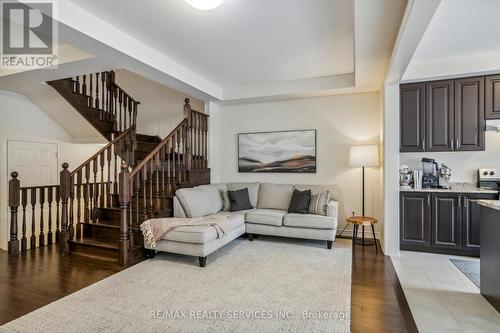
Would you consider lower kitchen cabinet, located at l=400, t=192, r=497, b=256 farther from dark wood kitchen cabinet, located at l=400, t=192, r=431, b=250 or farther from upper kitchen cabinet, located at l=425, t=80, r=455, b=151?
upper kitchen cabinet, located at l=425, t=80, r=455, b=151

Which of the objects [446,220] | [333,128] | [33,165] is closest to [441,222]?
[446,220]

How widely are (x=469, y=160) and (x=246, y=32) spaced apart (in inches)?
147

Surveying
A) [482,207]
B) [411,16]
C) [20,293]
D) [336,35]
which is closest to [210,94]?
[336,35]

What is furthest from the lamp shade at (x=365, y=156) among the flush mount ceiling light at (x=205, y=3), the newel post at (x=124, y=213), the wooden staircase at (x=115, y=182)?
the newel post at (x=124, y=213)

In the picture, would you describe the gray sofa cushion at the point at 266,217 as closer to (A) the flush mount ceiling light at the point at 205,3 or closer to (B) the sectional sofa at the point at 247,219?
(B) the sectional sofa at the point at 247,219

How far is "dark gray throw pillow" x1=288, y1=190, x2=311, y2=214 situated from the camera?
435cm

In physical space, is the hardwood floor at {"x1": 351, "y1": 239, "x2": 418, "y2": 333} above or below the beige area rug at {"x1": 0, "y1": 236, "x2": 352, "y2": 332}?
below

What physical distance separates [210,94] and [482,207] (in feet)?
13.6

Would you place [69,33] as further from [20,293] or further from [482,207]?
[482,207]

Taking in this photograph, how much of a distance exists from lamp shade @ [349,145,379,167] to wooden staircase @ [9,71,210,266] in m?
2.76

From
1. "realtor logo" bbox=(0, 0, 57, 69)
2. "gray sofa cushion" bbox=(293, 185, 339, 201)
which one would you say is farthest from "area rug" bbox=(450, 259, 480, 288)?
"realtor logo" bbox=(0, 0, 57, 69)

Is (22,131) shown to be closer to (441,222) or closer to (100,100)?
(100,100)

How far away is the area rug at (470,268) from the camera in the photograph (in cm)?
294

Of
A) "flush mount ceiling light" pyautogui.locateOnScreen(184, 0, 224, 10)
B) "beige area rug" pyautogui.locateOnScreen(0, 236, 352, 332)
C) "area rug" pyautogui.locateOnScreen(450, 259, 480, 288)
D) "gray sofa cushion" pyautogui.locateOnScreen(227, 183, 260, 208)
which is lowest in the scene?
"beige area rug" pyautogui.locateOnScreen(0, 236, 352, 332)
